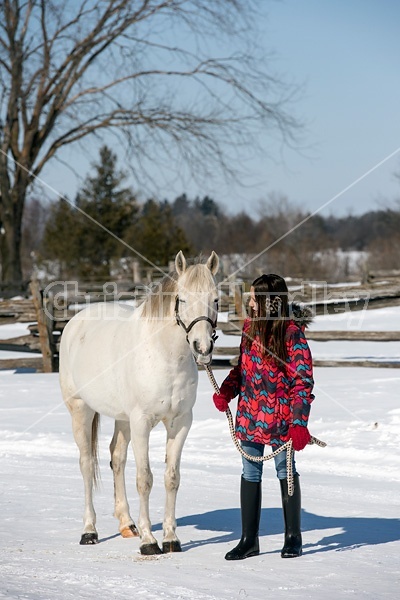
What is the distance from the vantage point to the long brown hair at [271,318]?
4.56 meters

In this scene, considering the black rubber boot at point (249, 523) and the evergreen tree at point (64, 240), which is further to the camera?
the evergreen tree at point (64, 240)

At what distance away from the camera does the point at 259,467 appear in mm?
4715

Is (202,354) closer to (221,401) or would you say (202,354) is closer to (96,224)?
(221,401)

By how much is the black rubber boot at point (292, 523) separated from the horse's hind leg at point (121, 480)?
1.18m

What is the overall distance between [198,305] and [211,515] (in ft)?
6.41

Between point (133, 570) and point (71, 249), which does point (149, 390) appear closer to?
point (133, 570)

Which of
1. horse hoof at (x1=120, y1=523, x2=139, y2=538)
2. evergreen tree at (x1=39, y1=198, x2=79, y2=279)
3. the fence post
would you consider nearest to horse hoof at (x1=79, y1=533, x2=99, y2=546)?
horse hoof at (x1=120, y1=523, x2=139, y2=538)

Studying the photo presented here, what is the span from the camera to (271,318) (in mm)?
4562

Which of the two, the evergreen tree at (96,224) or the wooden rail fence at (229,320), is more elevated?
the evergreen tree at (96,224)

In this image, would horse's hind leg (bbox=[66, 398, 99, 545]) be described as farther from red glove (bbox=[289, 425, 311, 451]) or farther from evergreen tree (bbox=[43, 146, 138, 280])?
evergreen tree (bbox=[43, 146, 138, 280])

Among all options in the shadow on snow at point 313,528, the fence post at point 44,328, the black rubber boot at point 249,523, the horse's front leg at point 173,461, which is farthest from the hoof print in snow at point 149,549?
the fence post at point 44,328

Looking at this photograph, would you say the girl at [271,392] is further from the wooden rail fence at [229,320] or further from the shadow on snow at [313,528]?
the wooden rail fence at [229,320]

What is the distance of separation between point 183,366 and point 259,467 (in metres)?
0.73

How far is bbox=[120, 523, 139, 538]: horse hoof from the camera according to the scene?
17.3 ft
